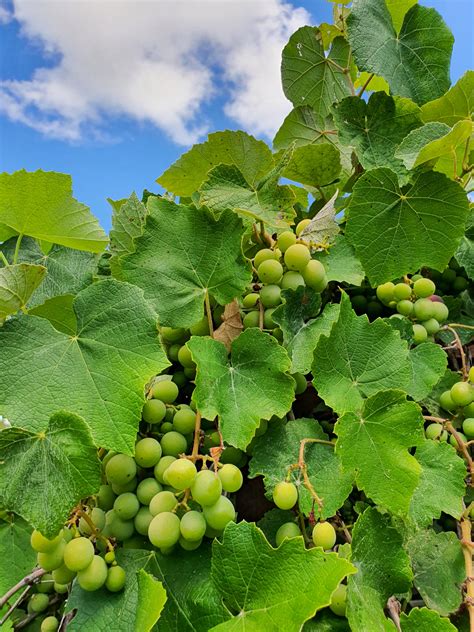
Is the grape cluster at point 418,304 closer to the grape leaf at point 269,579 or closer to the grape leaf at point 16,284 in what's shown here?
the grape leaf at point 269,579

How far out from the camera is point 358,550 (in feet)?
2.55

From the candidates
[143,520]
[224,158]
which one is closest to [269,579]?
A: [143,520]

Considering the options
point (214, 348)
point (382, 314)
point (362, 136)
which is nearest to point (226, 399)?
point (214, 348)

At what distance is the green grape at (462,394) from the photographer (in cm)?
103

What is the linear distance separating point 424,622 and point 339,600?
Result: 0.15m

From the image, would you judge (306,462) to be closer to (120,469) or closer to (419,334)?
(120,469)

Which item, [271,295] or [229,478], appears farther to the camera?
[271,295]

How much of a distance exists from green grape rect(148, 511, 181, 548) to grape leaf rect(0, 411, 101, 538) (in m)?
0.10

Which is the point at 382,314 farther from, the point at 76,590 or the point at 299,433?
the point at 76,590

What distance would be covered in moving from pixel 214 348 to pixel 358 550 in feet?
1.26

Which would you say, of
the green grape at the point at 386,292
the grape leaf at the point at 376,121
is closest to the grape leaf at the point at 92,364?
the green grape at the point at 386,292

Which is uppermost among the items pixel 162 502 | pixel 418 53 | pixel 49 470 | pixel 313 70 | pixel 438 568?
pixel 313 70

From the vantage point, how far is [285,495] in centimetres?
77

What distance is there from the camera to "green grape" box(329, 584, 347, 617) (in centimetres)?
72
